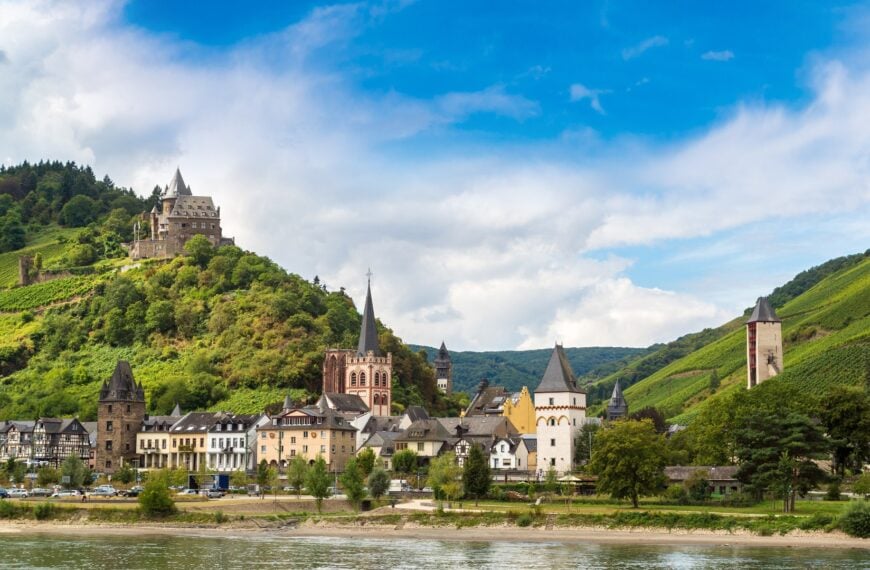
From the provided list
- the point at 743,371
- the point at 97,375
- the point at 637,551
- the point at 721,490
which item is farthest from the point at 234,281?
the point at 637,551

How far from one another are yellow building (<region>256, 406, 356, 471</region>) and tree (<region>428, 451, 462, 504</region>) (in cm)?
1838

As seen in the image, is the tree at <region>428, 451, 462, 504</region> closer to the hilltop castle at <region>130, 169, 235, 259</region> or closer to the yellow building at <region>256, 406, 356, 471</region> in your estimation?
the yellow building at <region>256, 406, 356, 471</region>

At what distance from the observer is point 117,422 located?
128375 mm

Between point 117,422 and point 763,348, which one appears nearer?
point 117,422

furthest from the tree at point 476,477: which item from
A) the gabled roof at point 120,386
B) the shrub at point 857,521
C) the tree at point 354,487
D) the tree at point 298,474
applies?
the gabled roof at point 120,386

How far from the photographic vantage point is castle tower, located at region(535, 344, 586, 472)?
107 meters

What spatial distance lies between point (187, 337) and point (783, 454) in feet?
348

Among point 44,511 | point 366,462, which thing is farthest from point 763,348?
point 44,511

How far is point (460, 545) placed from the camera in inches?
2982

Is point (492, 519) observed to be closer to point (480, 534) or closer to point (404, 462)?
point (480, 534)

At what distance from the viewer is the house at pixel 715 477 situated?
9369cm

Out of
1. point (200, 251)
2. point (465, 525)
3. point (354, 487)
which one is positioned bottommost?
point (465, 525)

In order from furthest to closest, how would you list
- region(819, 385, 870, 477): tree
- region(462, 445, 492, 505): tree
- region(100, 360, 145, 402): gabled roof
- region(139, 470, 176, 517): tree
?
region(100, 360, 145, 402): gabled roof → region(462, 445, 492, 505): tree → region(819, 385, 870, 477): tree → region(139, 470, 176, 517): tree

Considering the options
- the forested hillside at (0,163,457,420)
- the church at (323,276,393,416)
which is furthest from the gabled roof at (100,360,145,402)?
the church at (323,276,393,416)
